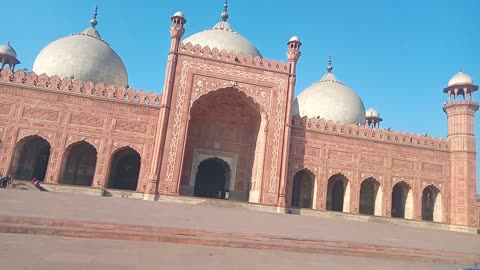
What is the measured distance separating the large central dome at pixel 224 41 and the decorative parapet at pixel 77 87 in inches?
170

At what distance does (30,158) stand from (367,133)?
12.1 m

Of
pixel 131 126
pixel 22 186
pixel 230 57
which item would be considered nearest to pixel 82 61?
pixel 131 126

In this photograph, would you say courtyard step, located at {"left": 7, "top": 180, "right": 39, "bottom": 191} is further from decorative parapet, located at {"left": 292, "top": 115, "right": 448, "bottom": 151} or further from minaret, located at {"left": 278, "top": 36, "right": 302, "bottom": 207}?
decorative parapet, located at {"left": 292, "top": 115, "right": 448, "bottom": 151}

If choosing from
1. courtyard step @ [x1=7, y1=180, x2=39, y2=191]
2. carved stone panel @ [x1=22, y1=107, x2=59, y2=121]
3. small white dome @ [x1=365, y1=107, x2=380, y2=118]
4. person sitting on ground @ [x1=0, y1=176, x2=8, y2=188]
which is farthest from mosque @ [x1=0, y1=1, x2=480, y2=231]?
small white dome @ [x1=365, y1=107, x2=380, y2=118]

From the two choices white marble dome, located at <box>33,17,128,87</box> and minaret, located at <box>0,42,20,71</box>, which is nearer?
white marble dome, located at <box>33,17,128,87</box>

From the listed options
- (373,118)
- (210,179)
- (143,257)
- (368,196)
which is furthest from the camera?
(373,118)

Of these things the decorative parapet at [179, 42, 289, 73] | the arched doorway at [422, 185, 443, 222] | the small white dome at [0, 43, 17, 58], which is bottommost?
the arched doorway at [422, 185, 443, 222]

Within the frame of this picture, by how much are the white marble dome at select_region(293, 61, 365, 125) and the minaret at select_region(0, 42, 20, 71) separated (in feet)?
41.9

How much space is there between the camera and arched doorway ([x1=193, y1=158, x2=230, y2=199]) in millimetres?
13672

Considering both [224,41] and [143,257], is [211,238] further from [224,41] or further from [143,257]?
[224,41]

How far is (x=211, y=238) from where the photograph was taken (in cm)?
375

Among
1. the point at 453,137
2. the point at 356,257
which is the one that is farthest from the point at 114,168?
the point at 453,137

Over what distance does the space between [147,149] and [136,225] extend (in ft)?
25.2

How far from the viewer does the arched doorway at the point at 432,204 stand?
1377 cm
